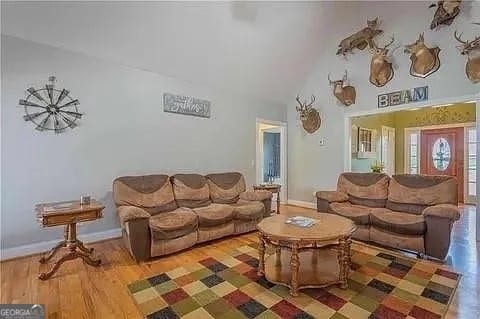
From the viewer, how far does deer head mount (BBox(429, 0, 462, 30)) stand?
3734 millimetres

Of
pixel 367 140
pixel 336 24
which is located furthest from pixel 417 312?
pixel 367 140

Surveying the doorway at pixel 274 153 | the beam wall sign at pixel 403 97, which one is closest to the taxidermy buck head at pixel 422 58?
the beam wall sign at pixel 403 97

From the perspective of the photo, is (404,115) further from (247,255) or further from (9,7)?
(9,7)

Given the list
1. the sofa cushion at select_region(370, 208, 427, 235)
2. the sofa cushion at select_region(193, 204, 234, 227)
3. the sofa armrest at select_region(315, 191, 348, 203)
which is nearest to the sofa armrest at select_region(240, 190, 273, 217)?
the sofa cushion at select_region(193, 204, 234, 227)

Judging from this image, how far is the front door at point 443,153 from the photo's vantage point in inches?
269

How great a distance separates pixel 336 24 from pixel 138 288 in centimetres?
530

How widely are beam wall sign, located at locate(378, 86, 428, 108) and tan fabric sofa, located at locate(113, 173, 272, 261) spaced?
277cm

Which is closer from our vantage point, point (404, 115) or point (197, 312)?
point (197, 312)

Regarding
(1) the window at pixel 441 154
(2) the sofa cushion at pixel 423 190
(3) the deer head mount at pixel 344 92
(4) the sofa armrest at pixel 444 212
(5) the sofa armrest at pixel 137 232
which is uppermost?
(3) the deer head mount at pixel 344 92

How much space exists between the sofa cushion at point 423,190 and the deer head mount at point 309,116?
2319 millimetres

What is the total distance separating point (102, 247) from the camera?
11.4ft

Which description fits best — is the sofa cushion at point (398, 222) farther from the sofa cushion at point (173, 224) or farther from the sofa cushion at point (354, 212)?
the sofa cushion at point (173, 224)

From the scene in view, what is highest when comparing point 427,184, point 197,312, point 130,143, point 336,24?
point 336,24

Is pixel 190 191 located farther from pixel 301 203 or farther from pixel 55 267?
pixel 301 203
